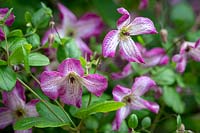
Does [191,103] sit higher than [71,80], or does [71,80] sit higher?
[71,80]

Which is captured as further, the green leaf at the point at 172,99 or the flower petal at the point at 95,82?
the green leaf at the point at 172,99

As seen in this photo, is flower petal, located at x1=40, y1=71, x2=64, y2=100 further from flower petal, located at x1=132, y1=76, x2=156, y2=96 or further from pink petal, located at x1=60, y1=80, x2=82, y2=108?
flower petal, located at x1=132, y1=76, x2=156, y2=96

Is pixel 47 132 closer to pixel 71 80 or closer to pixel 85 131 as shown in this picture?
pixel 85 131

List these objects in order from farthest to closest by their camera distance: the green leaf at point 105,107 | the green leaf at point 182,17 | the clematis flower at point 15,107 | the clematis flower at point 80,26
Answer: the green leaf at point 182,17
the clematis flower at point 80,26
the clematis flower at point 15,107
the green leaf at point 105,107

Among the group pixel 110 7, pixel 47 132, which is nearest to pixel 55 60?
pixel 47 132

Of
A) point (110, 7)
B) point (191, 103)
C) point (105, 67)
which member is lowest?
point (191, 103)

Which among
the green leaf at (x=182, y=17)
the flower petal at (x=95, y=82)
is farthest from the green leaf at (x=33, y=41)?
the green leaf at (x=182, y=17)

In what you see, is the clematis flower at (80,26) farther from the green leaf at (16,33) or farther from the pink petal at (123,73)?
the green leaf at (16,33)
